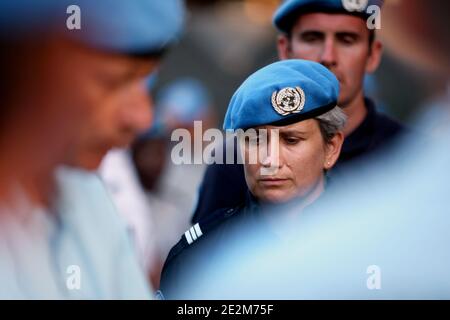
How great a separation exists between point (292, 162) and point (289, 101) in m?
0.21

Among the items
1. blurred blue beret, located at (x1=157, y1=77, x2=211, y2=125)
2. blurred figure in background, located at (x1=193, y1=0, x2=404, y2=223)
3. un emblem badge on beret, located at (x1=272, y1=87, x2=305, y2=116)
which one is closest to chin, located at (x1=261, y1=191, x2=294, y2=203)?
Answer: blurred figure in background, located at (x1=193, y1=0, x2=404, y2=223)

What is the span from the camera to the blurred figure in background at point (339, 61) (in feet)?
11.8

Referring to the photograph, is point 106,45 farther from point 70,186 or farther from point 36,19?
point 70,186

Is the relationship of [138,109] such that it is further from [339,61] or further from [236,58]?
[339,61]

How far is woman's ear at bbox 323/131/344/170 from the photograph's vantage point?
137 inches

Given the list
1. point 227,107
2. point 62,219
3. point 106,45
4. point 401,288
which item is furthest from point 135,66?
point 401,288

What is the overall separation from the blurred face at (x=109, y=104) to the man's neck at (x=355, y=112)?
0.70 metres

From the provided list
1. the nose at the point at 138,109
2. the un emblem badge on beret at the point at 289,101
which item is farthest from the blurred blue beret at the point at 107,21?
the un emblem badge on beret at the point at 289,101

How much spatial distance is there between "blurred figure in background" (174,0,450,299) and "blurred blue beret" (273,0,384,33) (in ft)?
0.29

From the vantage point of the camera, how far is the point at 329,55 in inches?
143

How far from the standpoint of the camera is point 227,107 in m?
3.57

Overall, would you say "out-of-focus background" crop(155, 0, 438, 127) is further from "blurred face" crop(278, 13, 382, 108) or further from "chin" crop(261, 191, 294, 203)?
"chin" crop(261, 191, 294, 203)

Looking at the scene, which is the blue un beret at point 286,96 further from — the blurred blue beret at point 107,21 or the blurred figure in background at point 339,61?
the blurred blue beret at point 107,21

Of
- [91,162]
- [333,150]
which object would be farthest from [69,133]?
[333,150]
